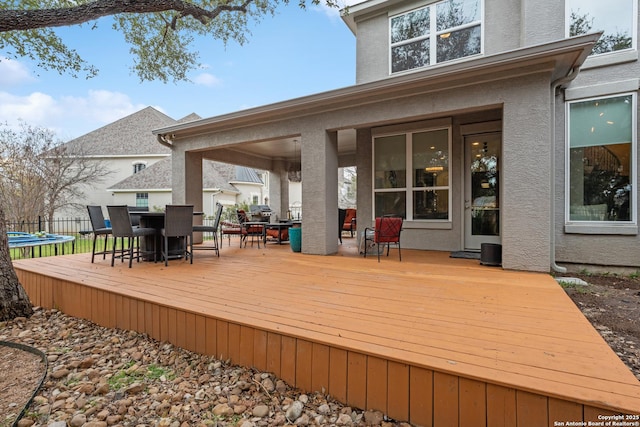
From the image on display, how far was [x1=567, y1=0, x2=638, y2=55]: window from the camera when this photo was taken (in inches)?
184

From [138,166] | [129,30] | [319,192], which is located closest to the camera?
[319,192]

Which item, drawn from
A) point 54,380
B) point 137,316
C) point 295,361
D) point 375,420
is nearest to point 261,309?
point 295,361

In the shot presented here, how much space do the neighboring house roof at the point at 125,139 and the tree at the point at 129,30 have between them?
50.3 feet

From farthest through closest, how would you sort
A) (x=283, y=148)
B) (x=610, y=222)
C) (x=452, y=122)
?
(x=283, y=148) → (x=452, y=122) → (x=610, y=222)

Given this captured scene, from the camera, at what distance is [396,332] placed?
78.2 inches

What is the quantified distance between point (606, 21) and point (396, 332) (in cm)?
638

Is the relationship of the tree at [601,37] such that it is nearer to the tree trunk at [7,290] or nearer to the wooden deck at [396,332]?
the wooden deck at [396,332]

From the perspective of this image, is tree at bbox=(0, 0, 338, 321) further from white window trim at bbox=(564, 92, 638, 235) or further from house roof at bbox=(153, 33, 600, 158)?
white window trim at bbox=(564, 92, 638, 235)

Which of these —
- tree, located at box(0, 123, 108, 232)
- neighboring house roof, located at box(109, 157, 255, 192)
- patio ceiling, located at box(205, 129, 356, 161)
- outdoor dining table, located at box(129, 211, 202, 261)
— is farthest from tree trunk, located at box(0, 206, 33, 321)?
neighboring house roof, located at box(109, 157, 255, 192)

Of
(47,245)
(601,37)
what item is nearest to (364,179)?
(601,37)

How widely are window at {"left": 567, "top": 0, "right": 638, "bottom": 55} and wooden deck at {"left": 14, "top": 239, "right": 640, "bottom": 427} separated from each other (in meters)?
4.18

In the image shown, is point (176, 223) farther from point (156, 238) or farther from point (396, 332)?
point (396, 332)

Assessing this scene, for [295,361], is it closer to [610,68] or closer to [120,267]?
[120,267]

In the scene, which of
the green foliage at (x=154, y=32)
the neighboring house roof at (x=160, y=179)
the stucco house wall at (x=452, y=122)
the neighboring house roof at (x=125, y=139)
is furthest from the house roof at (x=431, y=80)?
the neighboring house roof at (x=125, y=139)
